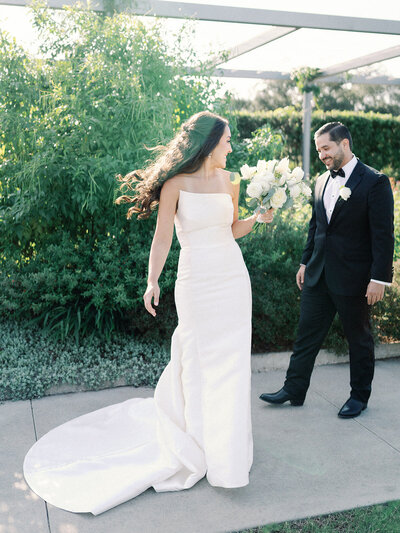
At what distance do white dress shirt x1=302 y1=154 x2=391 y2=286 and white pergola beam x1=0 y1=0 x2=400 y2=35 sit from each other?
3.42 metres

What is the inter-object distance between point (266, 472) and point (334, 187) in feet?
6.08

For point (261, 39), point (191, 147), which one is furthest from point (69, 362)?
point (261, 39)

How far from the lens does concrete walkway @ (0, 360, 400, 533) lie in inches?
101

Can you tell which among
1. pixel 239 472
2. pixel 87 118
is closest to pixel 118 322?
pixel 87 118

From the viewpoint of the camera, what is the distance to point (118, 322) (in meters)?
5.02

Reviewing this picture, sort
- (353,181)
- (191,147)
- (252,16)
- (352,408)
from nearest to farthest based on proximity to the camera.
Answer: (191,147)
(353,181)
(352,408)
(252,16)

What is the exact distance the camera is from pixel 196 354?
9.85 feet

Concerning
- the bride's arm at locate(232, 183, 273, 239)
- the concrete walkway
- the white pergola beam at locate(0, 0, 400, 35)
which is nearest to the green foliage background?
the concrete walkway

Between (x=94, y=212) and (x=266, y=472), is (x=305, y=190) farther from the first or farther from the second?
(x=94, y=212)

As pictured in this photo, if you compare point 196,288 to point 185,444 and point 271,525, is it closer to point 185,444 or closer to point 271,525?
point 185,444

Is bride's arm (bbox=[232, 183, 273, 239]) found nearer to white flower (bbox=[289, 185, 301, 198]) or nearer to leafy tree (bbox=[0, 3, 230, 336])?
white flower (bbox=[289, 185, 301, 198])

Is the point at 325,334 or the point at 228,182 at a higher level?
the point at 228,182

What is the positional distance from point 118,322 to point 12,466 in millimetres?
2087

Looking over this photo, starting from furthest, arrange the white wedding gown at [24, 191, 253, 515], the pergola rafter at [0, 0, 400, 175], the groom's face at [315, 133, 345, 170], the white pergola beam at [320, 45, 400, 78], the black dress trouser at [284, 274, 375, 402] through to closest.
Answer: the white pergola beam at [320, 45, 400, 78] → the pergola rafter at [0, 0, 400, 175] → the black dress trouser at [284, 274, 375, 402] → the groom's face at [315, 133, 345, 170] → the white wedding gown at [24, 191, 253, 515]
